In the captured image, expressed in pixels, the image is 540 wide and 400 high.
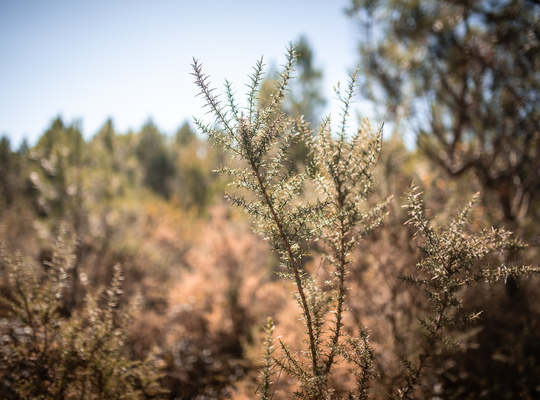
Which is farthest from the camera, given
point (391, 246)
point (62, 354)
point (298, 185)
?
point (391, 246)

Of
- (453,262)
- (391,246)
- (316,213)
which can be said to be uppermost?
(391,246)

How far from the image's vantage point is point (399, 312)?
168 inches

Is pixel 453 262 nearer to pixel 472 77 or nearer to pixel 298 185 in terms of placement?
pixel 298 185

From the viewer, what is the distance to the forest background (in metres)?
3.17

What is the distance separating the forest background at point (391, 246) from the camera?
10.4 feet

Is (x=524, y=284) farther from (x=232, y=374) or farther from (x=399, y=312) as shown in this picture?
(x=232, y=374)

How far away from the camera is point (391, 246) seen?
4297 mm

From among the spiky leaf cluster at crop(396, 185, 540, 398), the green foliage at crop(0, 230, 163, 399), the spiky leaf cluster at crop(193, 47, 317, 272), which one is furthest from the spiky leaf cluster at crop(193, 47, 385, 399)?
the green foliage at crop(0, 230, 163, 399)

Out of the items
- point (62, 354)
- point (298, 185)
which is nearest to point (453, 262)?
point (298, 185)

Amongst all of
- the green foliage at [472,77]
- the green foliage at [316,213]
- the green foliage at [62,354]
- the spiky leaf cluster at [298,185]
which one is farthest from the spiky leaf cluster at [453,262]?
the green foliage at [472,77]

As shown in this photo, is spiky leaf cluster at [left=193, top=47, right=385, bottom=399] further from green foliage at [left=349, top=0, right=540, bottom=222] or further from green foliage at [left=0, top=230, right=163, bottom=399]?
green foliage at [left=349, top=0, right=540, bottom=222]

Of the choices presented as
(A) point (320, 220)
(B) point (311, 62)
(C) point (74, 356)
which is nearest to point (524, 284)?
(A) point (320, 220)

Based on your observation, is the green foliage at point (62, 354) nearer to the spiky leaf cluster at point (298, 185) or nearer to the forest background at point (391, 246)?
the forest background at point (391, 246)

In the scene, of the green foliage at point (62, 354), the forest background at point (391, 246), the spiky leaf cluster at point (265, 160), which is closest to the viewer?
the spiky leaf cluster at point (265, 160)
